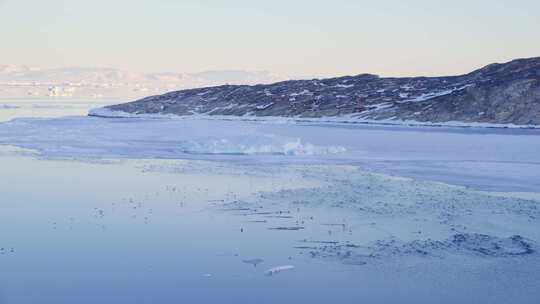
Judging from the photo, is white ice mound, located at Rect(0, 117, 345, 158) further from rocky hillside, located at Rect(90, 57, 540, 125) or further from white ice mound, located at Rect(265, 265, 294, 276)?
rocky hillside, located at Rect(90, 57, 540, 125)

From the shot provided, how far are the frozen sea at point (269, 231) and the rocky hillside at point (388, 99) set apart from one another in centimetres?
3467

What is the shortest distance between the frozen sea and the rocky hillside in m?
34.7

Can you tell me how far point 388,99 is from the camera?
2744 inches

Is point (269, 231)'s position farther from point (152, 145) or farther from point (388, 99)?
point (388, 99)

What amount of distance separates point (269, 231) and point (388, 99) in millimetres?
59869

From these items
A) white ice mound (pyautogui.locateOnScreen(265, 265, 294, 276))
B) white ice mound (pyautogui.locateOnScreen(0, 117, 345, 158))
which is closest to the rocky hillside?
white ice mound (pyautogui.locateOnScreen(0, 117, 345, 158))

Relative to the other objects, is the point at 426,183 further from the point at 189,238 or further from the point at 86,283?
the point at 86,283

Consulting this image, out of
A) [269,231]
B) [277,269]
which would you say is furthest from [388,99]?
[277,269]

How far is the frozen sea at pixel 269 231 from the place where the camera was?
835cm

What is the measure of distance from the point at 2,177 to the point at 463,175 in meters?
14.3

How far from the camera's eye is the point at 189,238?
11.1 m

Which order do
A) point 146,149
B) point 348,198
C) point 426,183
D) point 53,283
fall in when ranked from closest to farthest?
point 53,283
point 348,198
point 426,183
point 146,149

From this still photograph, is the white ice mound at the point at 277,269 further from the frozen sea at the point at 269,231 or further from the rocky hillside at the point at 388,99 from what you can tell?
the rocky hillside at the point at 388,99

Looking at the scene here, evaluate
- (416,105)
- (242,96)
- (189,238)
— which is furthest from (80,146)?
(242,96)
